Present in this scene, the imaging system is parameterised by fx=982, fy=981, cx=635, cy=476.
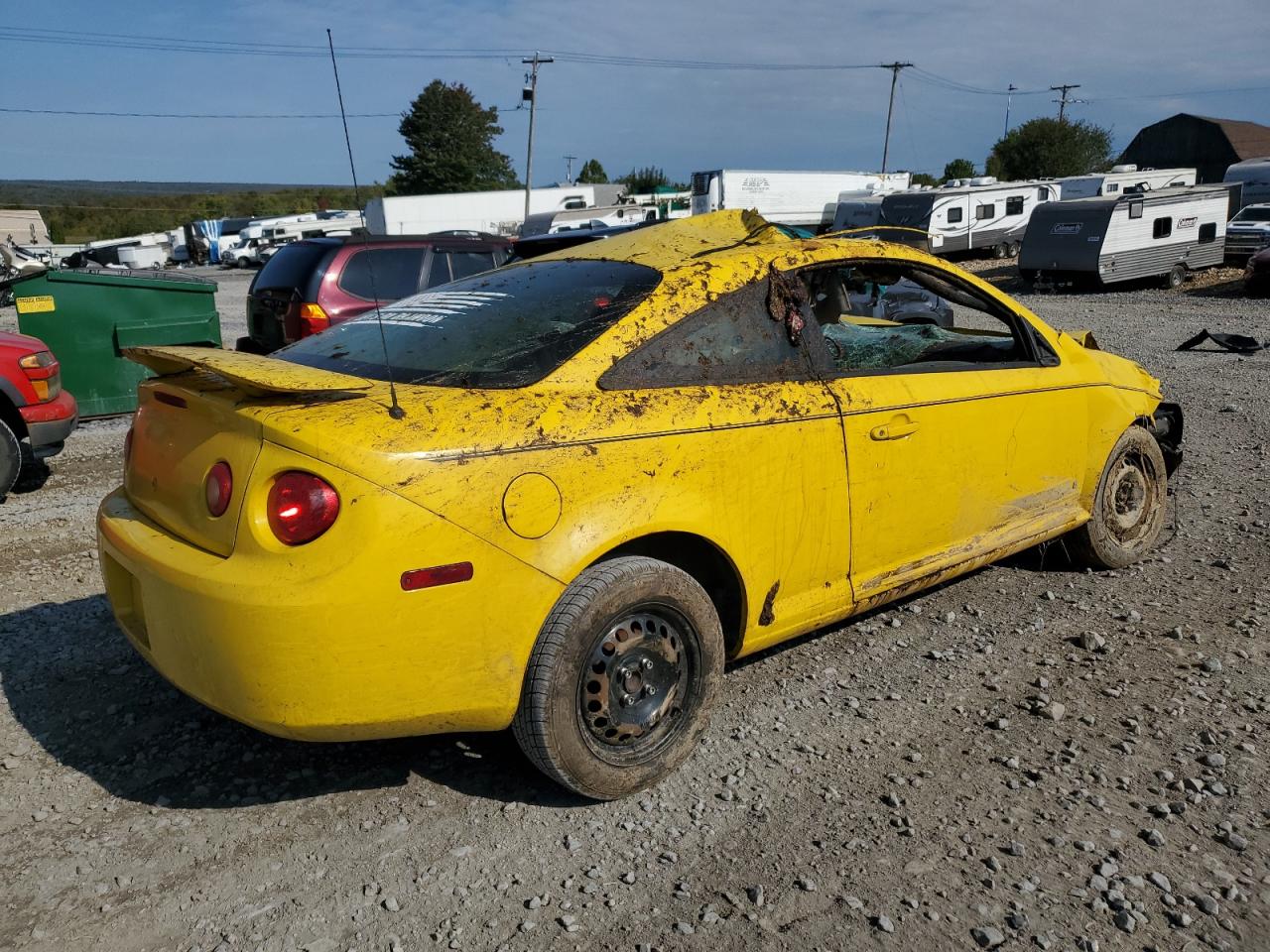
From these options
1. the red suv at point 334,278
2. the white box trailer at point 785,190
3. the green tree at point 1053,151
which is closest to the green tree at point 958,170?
the green tree at point 1053,151

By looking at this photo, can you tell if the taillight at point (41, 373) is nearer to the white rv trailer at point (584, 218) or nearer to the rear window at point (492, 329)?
the rear window at point (492, 329)

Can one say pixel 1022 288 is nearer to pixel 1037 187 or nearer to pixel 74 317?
pixel 1037 187

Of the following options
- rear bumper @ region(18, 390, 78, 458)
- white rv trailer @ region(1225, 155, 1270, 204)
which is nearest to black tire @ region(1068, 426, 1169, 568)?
rear bumper @ region(18, 390, 78, 458)

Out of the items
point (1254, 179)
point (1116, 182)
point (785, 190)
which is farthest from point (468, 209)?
point (1254, 179)

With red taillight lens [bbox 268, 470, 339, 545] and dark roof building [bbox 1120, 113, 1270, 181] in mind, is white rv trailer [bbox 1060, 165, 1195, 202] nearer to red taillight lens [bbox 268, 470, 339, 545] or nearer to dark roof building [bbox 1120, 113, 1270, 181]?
dark roof building [bbox 1120, 113, 1270, 181]

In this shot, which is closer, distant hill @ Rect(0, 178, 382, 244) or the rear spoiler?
the rear spoiler

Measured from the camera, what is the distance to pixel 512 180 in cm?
8469

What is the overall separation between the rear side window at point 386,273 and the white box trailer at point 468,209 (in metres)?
33.9

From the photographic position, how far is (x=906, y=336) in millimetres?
5109

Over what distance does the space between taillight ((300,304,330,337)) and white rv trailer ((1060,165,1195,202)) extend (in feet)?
98.9

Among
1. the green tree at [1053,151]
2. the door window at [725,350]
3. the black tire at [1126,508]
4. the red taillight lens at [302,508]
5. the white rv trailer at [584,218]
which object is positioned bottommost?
the black tire at [1126,508]

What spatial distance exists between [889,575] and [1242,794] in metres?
1.29

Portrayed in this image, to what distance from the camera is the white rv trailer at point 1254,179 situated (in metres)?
33.4

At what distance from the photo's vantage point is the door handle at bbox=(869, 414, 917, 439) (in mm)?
3504
